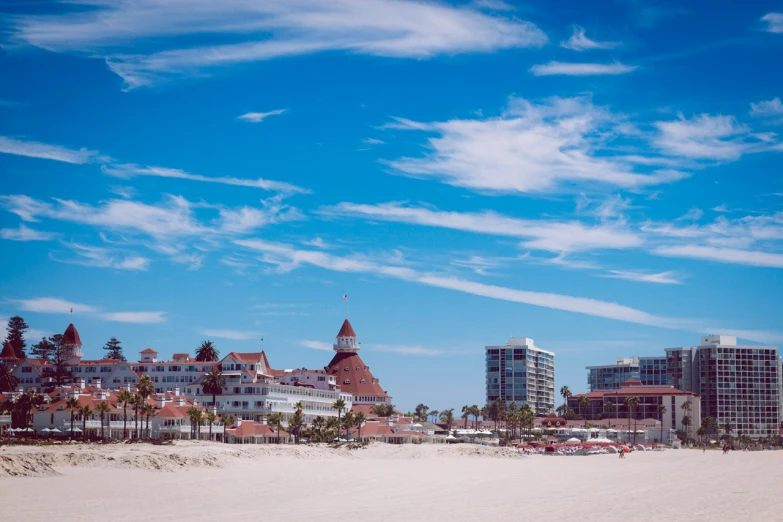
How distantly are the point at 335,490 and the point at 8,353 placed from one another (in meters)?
104

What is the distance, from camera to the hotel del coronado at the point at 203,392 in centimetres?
9006

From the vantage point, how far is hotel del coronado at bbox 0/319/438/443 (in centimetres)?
9006

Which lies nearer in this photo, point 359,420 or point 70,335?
point 359,420

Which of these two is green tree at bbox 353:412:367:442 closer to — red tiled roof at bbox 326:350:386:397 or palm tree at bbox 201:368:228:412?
palm tree at bbox 201:368:228:412

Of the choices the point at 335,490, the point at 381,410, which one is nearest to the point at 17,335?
the point at 381,410

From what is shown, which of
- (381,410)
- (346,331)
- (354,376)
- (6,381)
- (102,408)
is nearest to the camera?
(102,408)

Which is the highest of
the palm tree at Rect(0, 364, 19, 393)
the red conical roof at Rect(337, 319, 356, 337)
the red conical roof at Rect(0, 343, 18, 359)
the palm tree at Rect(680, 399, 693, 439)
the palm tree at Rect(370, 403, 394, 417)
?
the red conical roof at Rect(337, 319, 356, 337)

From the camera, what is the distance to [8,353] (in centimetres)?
13350

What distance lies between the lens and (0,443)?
68.2 metres

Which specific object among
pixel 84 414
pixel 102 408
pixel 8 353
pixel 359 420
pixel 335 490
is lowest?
pixel 359 420

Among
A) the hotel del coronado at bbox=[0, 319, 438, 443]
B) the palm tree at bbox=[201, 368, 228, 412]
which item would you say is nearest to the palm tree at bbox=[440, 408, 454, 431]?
the hotel del coronado at bbox=[0, 319, 438, 443]

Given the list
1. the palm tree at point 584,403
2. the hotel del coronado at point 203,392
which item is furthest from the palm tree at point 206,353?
the palm tree at point 584,403

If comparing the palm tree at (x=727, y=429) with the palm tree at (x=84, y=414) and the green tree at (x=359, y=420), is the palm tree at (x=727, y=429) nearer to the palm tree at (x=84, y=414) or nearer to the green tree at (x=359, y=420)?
the green tree at (x=359, y=420)

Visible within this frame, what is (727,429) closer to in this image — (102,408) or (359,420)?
(359,420)
